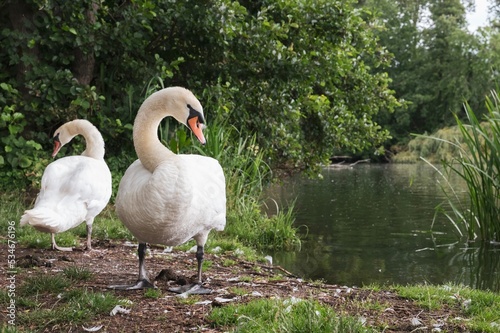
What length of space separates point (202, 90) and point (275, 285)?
21.5 ft

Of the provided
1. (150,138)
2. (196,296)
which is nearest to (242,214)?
(150,138)

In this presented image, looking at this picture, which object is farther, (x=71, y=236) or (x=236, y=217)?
(x=236, y=217)

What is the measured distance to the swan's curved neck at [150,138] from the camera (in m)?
5.00

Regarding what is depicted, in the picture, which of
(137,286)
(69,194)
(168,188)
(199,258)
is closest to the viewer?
(168,188)

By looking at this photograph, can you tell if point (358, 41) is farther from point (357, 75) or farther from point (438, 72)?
point (438, 72)

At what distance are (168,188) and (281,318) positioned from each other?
1.31 metres

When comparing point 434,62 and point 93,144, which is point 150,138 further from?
point 434,62

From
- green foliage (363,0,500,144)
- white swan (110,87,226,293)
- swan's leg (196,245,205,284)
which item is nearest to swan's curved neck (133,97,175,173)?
white swan (110,87,226,293)

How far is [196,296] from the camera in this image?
4875mm

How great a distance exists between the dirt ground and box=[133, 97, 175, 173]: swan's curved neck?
1.06 m

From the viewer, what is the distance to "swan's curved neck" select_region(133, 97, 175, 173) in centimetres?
500

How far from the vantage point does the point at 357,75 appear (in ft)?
48.0

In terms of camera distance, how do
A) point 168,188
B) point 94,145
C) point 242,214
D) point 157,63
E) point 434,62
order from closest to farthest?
point 168,188 < point 94,145 < point 242,214 < point 157,63 < point 434,62

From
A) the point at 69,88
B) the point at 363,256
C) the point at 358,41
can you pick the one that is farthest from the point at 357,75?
the point at 69,88
